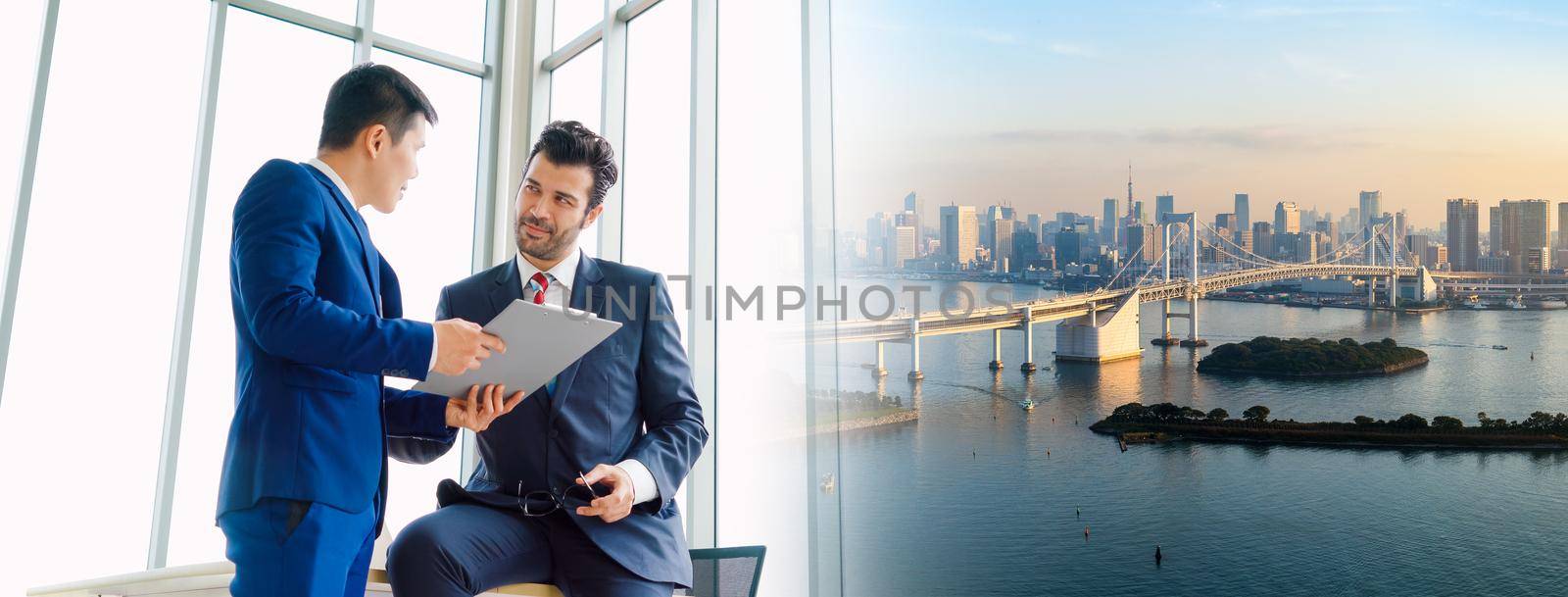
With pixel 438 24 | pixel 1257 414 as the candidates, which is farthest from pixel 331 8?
pixel 1257 414

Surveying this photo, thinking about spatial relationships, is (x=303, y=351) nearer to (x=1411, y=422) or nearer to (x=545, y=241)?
(x=545, y=241)

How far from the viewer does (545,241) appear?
1762 mm

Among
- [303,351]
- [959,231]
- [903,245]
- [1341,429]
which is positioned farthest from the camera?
[903,245]

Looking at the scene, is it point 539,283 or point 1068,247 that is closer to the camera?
point 539,283

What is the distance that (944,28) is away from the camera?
2.29 meters

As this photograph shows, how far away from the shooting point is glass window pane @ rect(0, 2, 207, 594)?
313cm

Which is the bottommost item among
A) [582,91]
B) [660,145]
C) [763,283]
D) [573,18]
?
[763,283]

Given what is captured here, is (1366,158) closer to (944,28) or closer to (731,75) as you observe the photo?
(944,28)

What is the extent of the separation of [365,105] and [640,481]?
73 centimetres

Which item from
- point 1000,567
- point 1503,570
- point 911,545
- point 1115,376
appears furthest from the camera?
point 911,545

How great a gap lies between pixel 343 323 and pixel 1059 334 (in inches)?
60.5

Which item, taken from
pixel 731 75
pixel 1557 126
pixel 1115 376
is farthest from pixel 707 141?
pixel 1557 126

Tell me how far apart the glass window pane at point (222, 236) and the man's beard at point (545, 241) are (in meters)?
2.22

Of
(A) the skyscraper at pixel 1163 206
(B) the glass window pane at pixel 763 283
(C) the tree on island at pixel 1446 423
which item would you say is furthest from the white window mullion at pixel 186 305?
(C) the tree on island at pixel 1446 423
